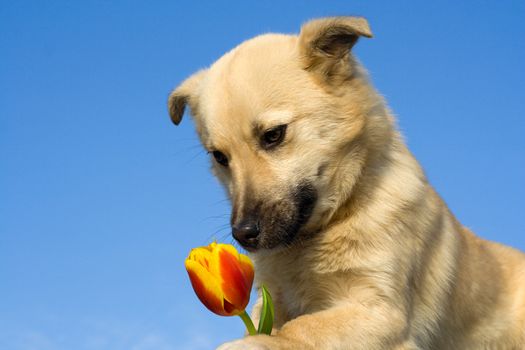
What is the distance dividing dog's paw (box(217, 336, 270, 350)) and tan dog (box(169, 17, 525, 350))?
730 millimetres

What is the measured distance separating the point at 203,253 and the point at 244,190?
1299 millimetres

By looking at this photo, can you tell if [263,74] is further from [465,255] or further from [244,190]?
[465,255]

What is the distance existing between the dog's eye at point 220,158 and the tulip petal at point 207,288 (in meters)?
1.74

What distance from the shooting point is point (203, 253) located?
3.28 m

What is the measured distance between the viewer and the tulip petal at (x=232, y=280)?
10.3 feet

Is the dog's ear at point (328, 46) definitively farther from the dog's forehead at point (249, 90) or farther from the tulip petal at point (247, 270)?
the tulip petal at point (247, 270)

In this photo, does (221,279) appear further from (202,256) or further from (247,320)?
(247,320)

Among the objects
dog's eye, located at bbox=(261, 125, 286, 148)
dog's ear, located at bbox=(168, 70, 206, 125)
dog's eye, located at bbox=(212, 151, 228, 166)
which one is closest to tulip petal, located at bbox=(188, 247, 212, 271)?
dog's eye, located at bbox=(261, 125, 286, 148)

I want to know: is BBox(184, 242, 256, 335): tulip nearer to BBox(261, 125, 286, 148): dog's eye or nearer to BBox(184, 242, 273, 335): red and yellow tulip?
BBox(184, 242, 273, 335): red and yellow tulip

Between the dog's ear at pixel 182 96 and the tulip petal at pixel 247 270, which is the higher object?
the dog's ear at pixel 182 96

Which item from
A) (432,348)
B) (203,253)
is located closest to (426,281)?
(432,348)

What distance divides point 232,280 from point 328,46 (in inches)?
93.4

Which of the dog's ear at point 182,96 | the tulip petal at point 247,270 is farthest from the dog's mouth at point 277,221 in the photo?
the dog's ear at point 182,96

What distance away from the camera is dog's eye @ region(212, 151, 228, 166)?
16.0ft
